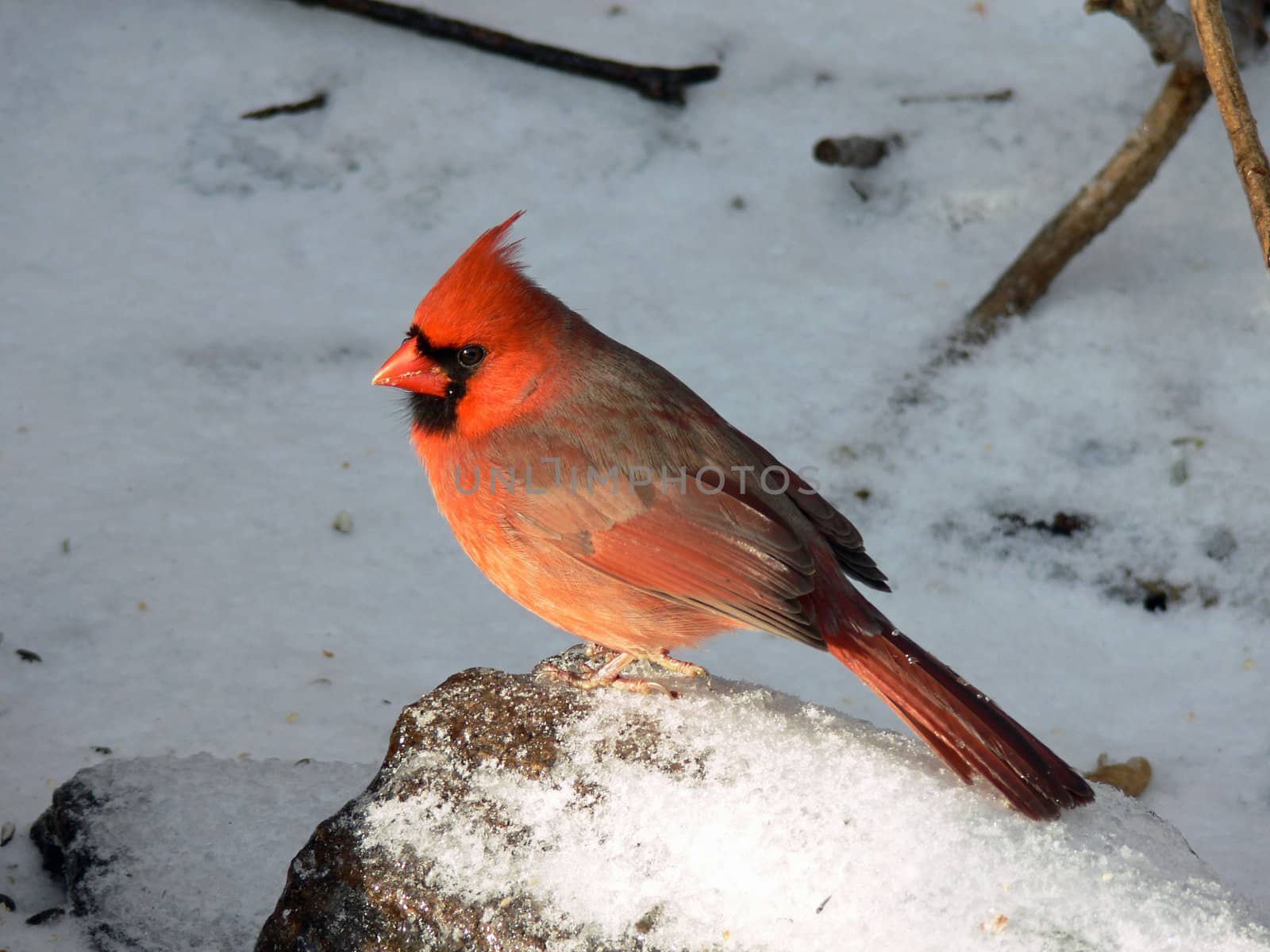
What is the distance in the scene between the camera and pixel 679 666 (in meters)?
2.93

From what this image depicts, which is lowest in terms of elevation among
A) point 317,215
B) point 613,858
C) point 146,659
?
point 146,659

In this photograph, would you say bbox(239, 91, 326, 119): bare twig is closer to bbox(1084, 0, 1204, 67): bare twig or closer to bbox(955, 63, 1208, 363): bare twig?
bbox(955, 63, 1208, 363): bare twig

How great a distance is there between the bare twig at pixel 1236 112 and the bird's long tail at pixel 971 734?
913mm

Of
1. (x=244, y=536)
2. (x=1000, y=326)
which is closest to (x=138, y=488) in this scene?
(x=244, y=536)

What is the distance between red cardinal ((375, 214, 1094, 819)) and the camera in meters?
2.63

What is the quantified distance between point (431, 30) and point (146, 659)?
8.86 feet

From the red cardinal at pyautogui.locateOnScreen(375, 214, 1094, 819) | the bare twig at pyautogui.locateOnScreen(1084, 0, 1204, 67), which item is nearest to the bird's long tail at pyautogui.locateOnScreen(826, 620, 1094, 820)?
the red cardinal at pyautogui.locateOnScreen(375, 214, 1094, 819)

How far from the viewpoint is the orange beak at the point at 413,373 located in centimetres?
278

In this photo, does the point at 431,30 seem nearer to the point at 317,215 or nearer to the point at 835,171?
the point at 317,215

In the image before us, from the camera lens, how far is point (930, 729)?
2.52 metres

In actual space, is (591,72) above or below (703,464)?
below

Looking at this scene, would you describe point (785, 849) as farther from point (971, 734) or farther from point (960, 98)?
point (960, 98)

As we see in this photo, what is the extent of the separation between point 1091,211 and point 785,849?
2.76 meters

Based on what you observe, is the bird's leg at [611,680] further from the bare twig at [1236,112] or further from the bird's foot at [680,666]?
the bare twig at [1236,112]
